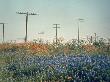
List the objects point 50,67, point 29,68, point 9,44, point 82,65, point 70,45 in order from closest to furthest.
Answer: point 82,65 → point 50,67 → point 29,68 → point 70,45 → point 9,44

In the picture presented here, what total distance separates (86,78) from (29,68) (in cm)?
304

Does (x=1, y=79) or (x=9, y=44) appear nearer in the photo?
(x=1, y=79)

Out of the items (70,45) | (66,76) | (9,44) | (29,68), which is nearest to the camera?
(66,76)

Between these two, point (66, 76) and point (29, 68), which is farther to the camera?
point (29, 68)

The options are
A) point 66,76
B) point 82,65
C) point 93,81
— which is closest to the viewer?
point 93,81

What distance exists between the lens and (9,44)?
3186 centimetres

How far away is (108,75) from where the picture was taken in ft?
27.7

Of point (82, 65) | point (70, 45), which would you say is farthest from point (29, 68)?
point (70, 45)

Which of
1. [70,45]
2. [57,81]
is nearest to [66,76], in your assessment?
[57,81]

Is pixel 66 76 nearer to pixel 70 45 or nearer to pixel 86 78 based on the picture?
pixel 86 78

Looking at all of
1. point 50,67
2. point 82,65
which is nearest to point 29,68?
point 50,67

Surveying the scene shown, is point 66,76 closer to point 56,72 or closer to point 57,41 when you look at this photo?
point 56,72

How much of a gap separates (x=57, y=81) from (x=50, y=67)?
5.25ft

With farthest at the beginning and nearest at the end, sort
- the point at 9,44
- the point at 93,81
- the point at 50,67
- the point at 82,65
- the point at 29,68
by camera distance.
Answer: the point at 9,44 → the point at 29,68 → the point at 50,67 → the point at 82,65 → the point at 93,81
